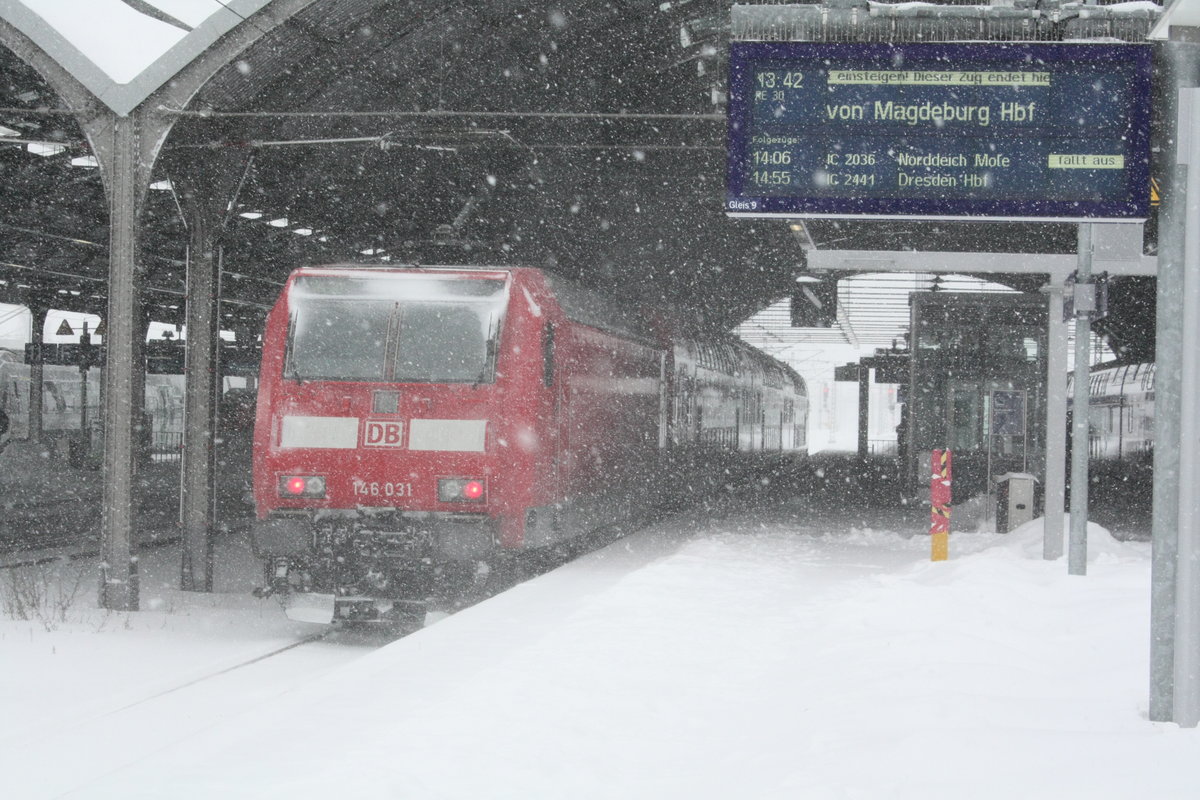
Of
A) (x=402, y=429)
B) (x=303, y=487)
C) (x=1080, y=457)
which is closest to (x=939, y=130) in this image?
(x=1080, y=457)

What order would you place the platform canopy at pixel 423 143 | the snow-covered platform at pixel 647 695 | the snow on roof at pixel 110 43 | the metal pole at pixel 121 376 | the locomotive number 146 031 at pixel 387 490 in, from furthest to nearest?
the platform canopy at pixel 423 143 < the metal pole at pixel 121 376 < the snow on roof at pixel 110 43 < the locomotive number 146 031 at pixel 387 490 < the snow-covered platform at pixel 647 695

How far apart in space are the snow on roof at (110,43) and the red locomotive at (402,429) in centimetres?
245

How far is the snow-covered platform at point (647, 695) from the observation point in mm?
4832

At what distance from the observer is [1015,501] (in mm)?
14922

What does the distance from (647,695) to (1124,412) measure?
25.3 metres

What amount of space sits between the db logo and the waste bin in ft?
26.4

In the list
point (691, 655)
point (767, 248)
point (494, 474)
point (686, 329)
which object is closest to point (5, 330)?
point (767, 248)

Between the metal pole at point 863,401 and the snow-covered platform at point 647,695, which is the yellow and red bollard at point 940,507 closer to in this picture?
the snow-covered platform at point 647,695

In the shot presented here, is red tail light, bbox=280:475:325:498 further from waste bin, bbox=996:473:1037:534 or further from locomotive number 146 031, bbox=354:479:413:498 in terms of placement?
waste bin, bbox=996:473:1037:534

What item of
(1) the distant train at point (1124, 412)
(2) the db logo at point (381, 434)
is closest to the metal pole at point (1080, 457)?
(2) the db logo at point (381, 434)

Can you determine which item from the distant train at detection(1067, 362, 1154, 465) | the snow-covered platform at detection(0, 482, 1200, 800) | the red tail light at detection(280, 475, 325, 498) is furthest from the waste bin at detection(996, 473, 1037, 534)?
the distant train at detection(1067, 362, 1154, 465)

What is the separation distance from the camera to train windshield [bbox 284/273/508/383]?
1024 cm

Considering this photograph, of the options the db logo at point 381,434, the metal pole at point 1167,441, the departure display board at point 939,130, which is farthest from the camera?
the db logo at point 381,434

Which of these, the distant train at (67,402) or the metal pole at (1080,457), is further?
the distant train at (67,402)
